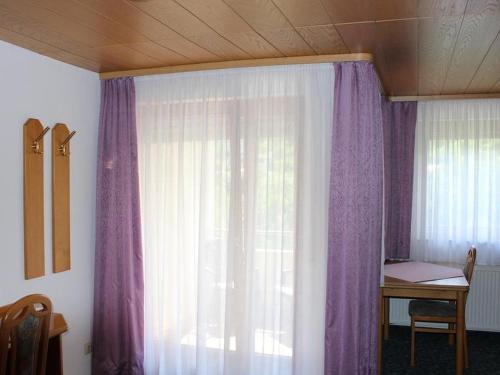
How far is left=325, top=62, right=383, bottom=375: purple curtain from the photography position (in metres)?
3.02

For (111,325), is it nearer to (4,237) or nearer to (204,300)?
(204,300)

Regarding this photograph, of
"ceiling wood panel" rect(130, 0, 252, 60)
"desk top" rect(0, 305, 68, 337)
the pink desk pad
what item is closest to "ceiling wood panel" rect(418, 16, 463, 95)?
"ceiling wood panel" rect(130, 0, 252, 60)

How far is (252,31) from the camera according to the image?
8.43 ft

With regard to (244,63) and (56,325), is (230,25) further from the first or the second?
(56,325)

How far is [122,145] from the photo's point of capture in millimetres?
3545

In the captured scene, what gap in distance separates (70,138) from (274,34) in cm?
155

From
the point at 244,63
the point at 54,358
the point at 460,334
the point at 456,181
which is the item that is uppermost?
the point at 244,63

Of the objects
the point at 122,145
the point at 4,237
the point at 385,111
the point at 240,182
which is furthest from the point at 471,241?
the point at 4,237

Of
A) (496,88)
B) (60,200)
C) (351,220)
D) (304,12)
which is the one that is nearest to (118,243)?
(60,200)

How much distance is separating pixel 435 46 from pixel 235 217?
1640 millimetres

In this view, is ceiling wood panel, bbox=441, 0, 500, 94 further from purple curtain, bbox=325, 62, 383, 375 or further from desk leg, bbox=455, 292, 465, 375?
desk leg, bbox=455, 292, 465, 375

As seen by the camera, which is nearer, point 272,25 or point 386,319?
point 272,25

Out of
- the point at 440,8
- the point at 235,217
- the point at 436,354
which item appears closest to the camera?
the point at 440,8

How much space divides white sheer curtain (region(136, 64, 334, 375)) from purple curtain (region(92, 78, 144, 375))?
84mm
